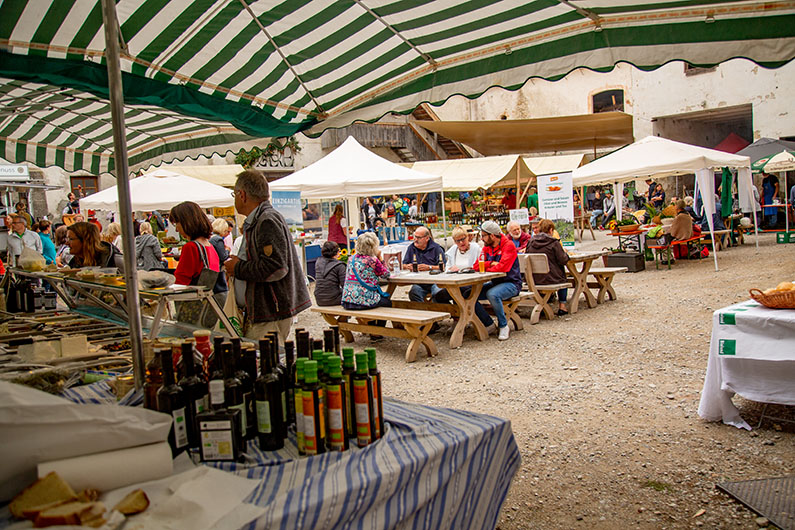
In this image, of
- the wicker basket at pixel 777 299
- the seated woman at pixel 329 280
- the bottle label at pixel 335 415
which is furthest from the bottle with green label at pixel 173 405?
the seated woman at pixel 329 280

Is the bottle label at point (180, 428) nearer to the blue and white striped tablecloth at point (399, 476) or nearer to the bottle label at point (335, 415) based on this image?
the blue and white striped tablecloth at point (399, 476)

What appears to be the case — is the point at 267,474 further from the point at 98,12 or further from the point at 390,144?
the point at 390,144

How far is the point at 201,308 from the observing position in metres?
3.78

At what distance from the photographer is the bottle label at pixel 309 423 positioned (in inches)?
64.5

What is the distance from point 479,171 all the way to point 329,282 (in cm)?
1436

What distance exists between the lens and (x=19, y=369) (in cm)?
234

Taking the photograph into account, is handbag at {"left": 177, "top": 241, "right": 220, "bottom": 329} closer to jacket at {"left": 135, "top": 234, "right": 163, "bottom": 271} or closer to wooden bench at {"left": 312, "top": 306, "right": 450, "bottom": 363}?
wooden bench at {"left": 312, "top": 306, "right": 450, "bottom": 363}

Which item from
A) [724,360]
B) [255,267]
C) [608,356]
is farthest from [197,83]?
[608,356]

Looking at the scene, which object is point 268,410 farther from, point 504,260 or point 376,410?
point 504,260

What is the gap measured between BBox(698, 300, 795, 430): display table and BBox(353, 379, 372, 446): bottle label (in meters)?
2.93

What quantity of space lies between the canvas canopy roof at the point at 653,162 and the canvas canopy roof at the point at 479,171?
667 centimetres

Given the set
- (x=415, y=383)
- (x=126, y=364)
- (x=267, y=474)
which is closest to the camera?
(x=267, y=474)

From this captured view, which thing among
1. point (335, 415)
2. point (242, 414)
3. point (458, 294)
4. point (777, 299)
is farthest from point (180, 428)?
point (458, 294)

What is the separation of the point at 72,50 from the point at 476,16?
2.19 metres
